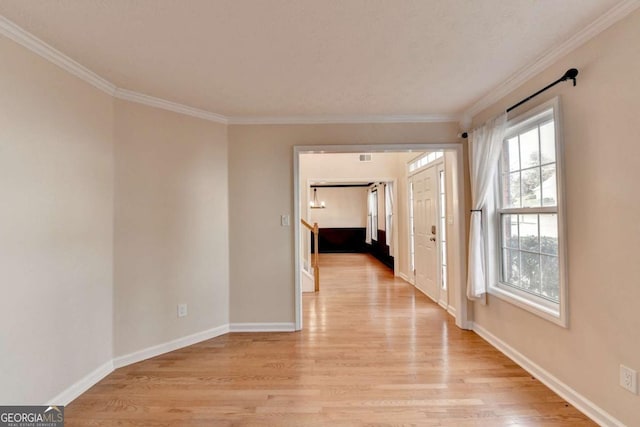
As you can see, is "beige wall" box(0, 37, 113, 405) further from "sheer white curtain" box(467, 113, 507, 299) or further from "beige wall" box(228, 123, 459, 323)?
"sheer white curtain" box(467, 113, 507, 299)

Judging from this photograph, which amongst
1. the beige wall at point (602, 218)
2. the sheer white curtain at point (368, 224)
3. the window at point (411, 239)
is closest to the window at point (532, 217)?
the beige wall at point (602, 218)

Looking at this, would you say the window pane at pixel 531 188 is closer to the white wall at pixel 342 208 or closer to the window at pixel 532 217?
the window at pixel 532 217

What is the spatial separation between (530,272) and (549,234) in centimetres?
41

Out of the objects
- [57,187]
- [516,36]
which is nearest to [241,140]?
[57,187]

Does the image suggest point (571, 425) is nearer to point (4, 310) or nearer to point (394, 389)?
point (394, 389)

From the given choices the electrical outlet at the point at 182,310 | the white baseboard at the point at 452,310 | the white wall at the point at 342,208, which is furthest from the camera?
the white wall at the point at 342,208

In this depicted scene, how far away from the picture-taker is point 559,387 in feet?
7.09

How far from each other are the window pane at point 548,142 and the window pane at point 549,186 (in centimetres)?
6

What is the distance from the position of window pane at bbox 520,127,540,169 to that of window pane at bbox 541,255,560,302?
749 mm

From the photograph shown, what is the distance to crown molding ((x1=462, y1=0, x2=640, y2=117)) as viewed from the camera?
1.68m

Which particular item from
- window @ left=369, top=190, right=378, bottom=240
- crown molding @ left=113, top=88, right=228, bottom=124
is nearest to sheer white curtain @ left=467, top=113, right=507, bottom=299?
crown molding @ left=113, top=88, right=228, bottom=124

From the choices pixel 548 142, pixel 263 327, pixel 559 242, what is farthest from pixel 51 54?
pixel 559 242

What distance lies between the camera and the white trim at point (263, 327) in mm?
3439

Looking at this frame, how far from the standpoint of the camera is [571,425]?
184 cm
